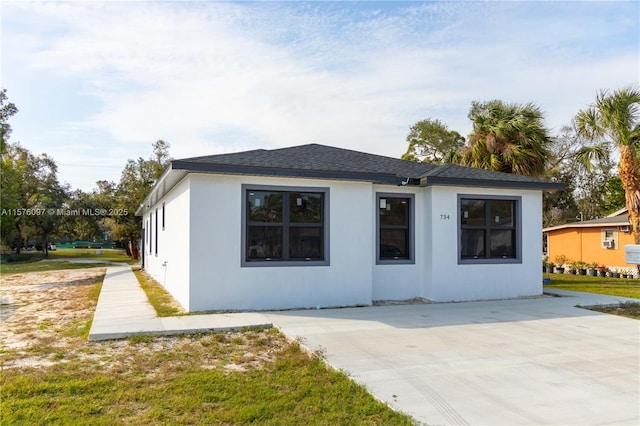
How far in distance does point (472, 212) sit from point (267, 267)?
188 inches

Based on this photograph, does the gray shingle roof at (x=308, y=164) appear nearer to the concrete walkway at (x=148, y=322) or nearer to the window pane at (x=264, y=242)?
the window pane at (x=264, y=242)

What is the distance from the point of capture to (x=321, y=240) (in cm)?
890

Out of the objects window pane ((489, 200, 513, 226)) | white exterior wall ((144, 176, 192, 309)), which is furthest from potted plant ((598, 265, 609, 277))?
white exterior wall ((144, 176, 192, 309))

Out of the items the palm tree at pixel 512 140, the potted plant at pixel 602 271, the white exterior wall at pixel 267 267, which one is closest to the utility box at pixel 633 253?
the palm tree at pixel 512 140

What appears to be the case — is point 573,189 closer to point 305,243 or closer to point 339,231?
point 339,231

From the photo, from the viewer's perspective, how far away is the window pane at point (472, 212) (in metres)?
10.1

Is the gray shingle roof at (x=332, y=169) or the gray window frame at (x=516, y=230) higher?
the gray shingle roof at (x=332, y=169)

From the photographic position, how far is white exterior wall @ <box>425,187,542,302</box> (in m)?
9.67

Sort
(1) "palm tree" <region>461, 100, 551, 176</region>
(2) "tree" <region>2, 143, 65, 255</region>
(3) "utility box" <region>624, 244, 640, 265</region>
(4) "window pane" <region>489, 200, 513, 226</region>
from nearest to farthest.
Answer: (4) "window pane" <region>489, 200, 513, 226</region> < (3) "utility box" <region>624, 244, 640, 265</region> < (1) "palm tree" <region>461, 100, 551, 176</region> < (2) "tree" <region>2, 143, 65, 255</region>

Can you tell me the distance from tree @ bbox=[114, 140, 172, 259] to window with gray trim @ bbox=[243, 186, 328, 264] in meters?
22.9

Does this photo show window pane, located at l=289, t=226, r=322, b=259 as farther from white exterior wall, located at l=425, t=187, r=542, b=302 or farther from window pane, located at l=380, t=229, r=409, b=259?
white exterior wall, located at l=425, t=187, r=542, b=302

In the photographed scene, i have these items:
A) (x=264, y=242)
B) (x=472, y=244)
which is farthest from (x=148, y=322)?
(x=472, y=244)

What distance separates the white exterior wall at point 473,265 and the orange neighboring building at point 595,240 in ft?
36.8

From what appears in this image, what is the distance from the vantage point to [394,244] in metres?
9.89
